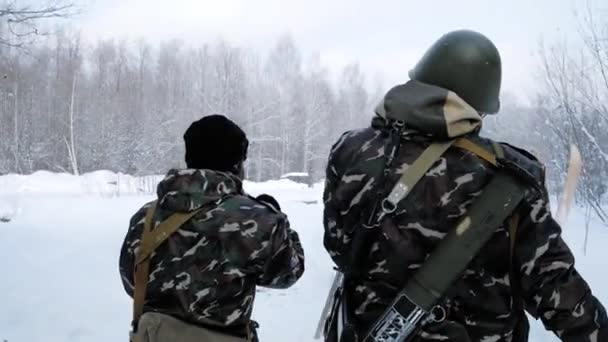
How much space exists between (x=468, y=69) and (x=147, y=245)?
122 cm

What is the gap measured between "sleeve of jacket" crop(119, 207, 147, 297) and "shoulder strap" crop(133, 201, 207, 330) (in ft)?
0.22

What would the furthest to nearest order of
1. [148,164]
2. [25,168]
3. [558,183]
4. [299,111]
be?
[299,111], [148,164], [25,168], [558,183]

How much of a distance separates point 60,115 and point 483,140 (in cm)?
3447

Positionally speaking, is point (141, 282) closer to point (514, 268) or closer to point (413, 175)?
point (413, 175)

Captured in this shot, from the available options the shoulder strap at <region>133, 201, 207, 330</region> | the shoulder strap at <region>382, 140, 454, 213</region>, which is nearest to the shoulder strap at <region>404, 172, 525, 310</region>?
the shoulder strap at <region>382, 140, 454, 213</region>

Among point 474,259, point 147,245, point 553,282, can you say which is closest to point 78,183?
point 147,245

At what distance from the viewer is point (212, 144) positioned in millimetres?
1881

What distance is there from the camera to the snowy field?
4438 mm

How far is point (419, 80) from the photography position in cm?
142

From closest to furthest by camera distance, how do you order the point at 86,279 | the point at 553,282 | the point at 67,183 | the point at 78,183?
the point at 553,282 → the point at 86,279 → the point at 78,183 → the point at 67,183

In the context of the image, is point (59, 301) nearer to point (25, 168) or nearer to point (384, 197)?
point (384, 197)

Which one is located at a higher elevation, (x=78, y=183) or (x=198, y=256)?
(x=198, y=256)

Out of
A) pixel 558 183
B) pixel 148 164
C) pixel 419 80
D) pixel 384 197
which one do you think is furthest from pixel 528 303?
pixel 148 164

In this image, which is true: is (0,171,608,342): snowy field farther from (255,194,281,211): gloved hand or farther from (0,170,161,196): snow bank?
(0,170,161,196): snow bank
